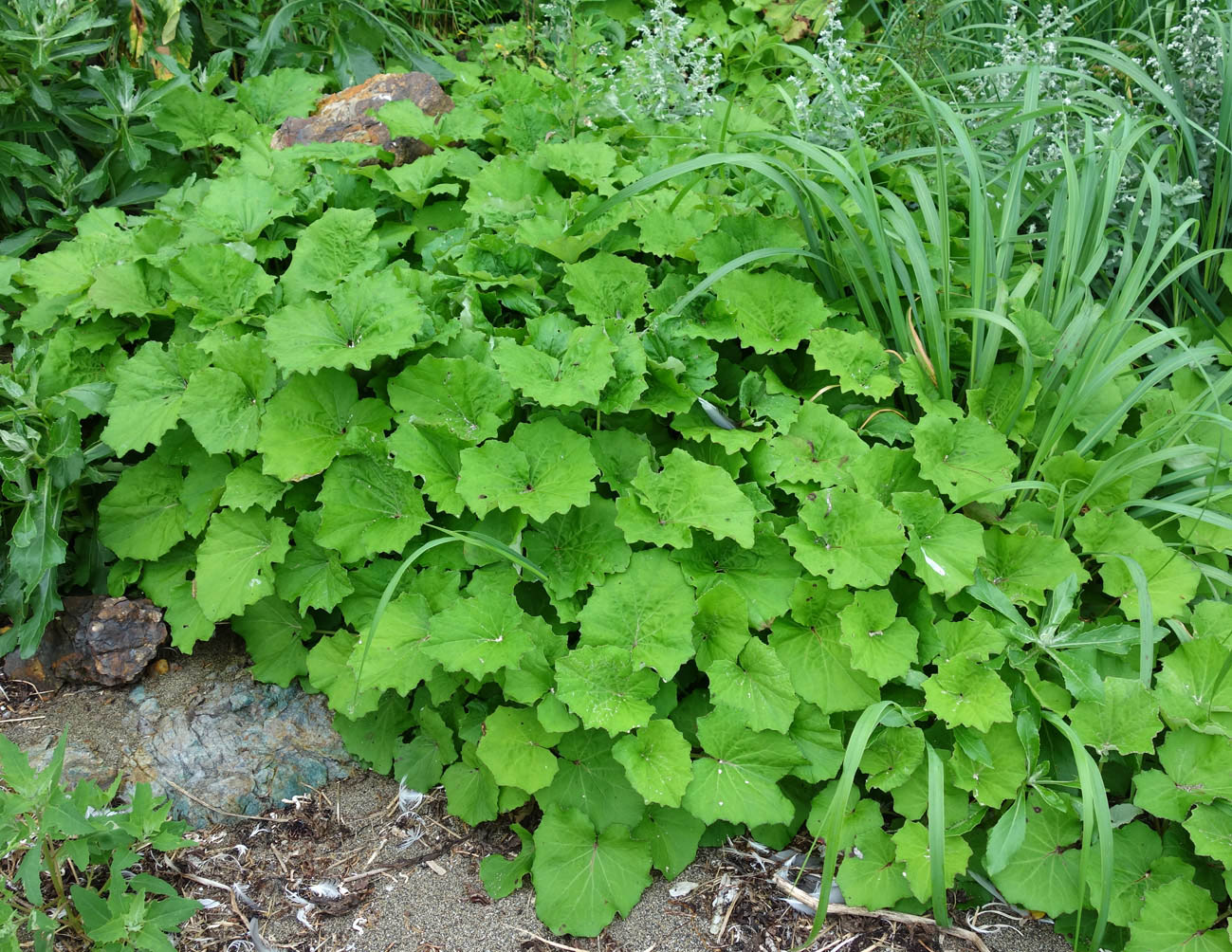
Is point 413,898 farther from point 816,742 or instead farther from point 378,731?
point 816,742

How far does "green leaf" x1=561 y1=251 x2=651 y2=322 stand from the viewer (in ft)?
7.63

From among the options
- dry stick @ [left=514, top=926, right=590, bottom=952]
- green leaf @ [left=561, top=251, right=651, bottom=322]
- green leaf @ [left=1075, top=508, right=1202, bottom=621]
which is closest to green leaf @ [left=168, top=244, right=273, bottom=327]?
green leaf @ [left=561, top=251, right=651, bottom=322]

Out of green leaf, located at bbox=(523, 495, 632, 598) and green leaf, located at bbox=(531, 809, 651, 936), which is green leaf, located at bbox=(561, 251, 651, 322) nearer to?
green leaf, located at bbox=(523, 495, 632, 598)

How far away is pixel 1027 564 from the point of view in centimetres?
208

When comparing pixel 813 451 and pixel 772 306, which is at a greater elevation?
pixel 772 306

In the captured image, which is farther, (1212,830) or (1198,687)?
(1198,687)

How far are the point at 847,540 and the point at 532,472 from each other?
69cm

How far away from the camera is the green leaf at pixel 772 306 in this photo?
229cm

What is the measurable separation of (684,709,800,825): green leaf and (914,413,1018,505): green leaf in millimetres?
690

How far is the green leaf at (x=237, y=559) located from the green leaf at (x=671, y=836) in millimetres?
992

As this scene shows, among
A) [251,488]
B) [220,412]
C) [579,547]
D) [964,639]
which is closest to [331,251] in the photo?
[220,412]

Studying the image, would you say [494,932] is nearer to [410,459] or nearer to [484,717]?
[484,717]

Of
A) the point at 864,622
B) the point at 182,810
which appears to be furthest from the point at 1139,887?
the point at 182,810

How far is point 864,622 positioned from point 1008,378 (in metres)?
0.78
